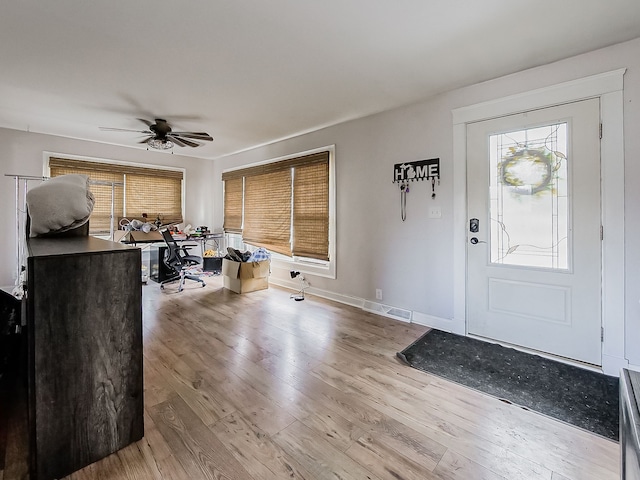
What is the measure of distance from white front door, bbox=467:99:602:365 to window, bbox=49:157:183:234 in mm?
4929

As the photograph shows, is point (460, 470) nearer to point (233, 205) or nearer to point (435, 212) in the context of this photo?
point (435, 212)

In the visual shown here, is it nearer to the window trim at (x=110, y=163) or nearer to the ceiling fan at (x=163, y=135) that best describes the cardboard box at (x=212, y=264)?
the window trim at (x=110, y=163)

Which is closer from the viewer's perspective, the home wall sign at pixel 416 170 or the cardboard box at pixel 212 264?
the home wall sign at pixel 416 170

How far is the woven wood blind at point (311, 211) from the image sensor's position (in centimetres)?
418

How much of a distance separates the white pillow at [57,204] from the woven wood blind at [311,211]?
285 centimetres

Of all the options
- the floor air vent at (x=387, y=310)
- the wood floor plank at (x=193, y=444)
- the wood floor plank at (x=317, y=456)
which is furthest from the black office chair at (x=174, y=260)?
the wood floor plank at (x=317, y=456)

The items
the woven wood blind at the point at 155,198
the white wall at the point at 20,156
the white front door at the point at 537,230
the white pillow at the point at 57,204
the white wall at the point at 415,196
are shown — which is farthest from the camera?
the woven wood blind at the point at 155,198

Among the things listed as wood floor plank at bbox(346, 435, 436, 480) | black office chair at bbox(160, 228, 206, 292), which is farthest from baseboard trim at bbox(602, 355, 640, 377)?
black office chair at bbox(160, 228, 206, 292)

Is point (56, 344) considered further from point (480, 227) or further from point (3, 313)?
point (480, 227)

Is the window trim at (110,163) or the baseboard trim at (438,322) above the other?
the window trim at (110,163)

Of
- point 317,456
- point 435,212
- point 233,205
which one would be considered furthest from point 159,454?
point 233,205

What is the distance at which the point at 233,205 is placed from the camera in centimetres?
589

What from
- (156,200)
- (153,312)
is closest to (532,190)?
(153,312)

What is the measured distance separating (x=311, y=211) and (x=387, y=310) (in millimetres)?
1740
